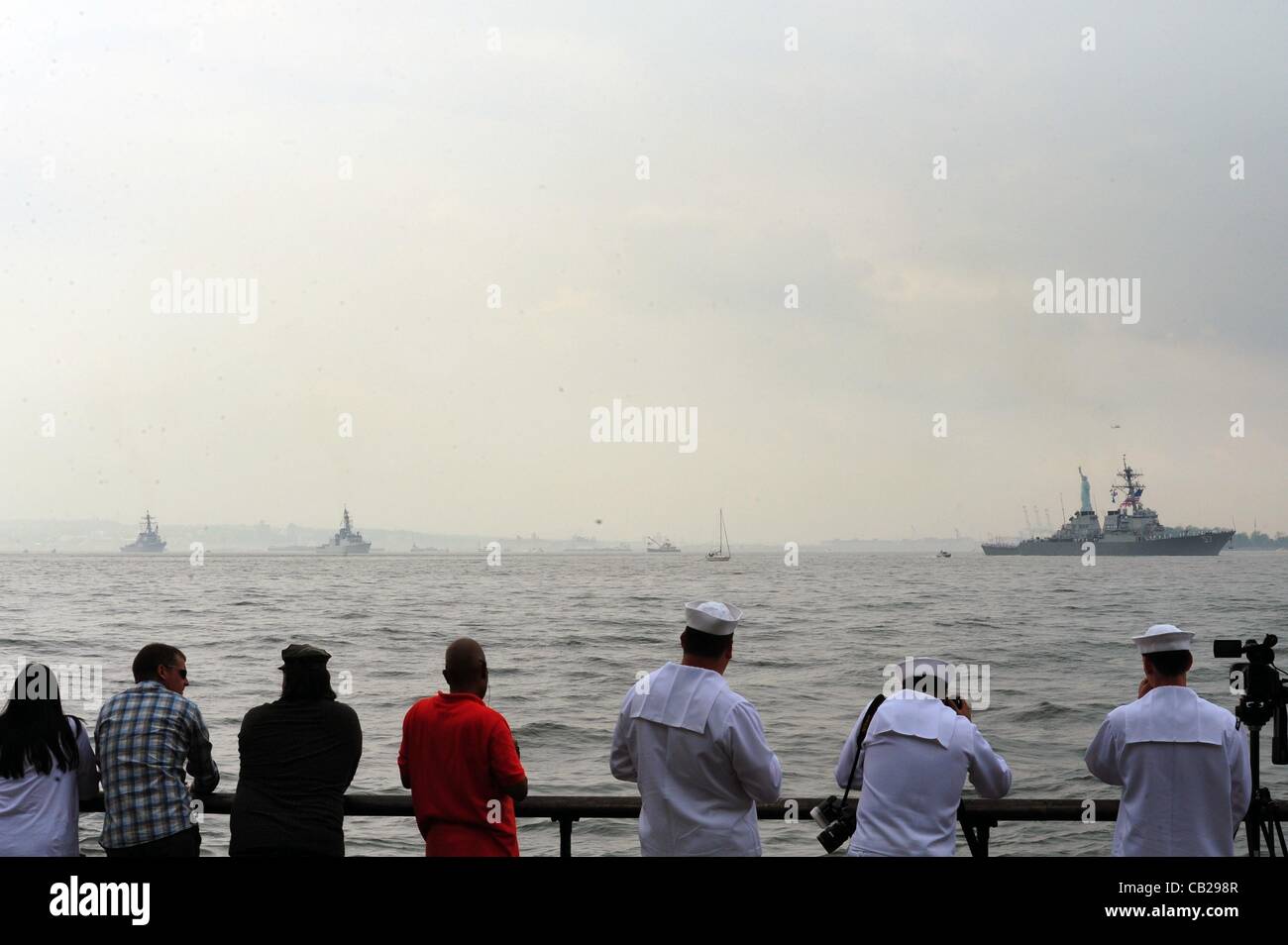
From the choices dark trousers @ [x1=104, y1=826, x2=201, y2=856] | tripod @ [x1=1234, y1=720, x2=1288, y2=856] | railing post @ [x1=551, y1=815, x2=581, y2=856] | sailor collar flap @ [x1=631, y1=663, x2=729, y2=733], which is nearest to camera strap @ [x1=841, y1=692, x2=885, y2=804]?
sailor collar flap @ [x1=631, y1=663, x2=729, y2=733]

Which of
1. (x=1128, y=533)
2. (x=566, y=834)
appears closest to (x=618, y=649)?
(x=566, y=834)

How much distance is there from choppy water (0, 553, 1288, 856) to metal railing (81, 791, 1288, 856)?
832 centimetres

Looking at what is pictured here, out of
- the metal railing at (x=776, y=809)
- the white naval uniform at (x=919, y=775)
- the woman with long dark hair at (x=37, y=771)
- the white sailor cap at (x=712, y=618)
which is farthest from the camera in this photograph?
the woman with long dark hair at (x=37, y=771)

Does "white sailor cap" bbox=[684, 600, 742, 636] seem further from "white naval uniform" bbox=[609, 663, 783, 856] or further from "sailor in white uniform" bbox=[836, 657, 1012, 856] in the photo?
"sailor in white uniform" bbox=[836, 657, 1012, 856]

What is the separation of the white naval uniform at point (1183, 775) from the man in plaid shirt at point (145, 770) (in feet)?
12.3

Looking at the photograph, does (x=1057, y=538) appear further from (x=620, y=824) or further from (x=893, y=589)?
(x=620, y=824)

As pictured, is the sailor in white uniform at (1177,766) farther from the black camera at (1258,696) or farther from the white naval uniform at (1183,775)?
the black camera at (1258,696)

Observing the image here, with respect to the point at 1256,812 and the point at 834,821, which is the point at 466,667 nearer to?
the point at 834,821

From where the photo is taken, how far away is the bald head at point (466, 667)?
4.81 metres

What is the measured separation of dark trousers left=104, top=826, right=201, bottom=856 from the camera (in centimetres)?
488

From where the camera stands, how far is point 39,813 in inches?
193

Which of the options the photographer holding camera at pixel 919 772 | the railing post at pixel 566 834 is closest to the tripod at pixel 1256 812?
the photographer holding camera at pixel 919 772

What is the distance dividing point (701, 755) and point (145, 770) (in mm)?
2326
